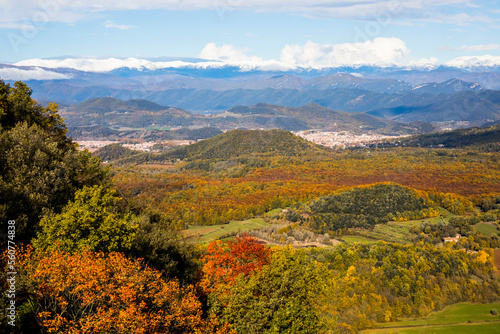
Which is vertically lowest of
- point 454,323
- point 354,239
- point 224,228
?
point 454,323

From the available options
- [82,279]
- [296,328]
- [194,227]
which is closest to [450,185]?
[194,227]

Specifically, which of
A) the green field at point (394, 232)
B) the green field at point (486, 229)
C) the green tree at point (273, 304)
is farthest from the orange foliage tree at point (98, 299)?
the green field at point (486, 229)

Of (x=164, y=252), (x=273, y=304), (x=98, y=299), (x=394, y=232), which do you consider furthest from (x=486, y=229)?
(x=98, y=299)

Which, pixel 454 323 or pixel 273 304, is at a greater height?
pixel 273 304

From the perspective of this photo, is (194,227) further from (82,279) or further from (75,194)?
(82,279)

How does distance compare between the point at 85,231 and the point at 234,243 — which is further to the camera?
the point at 234,243

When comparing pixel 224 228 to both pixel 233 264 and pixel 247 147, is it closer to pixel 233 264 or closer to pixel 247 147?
pixel 233 264
